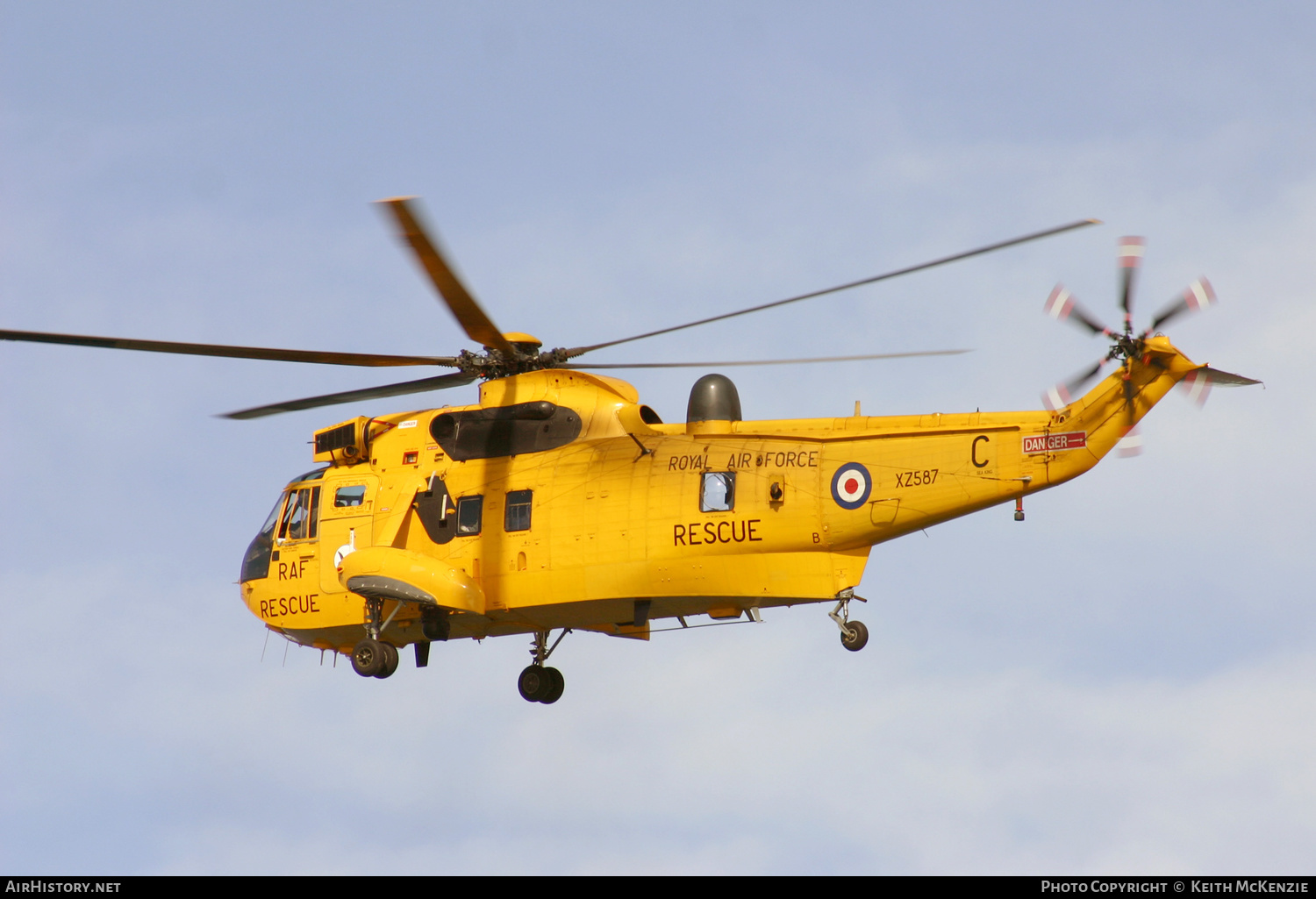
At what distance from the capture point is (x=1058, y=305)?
24.0 metres

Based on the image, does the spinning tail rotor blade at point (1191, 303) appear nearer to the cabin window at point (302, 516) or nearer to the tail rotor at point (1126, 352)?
the tail rotor at point (1126, 352)

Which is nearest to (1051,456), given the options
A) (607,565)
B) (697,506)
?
(697,506)

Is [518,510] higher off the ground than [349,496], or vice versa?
[349,496]

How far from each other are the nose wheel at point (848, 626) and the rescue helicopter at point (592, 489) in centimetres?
3

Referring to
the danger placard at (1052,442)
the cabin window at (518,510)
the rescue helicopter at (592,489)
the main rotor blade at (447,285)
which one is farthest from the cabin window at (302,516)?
the danger placard at (1052,442)

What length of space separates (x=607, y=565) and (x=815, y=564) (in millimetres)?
3397

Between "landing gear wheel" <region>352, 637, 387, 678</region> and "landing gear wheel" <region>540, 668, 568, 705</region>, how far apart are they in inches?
139

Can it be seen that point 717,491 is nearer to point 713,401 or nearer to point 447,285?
point 713,401

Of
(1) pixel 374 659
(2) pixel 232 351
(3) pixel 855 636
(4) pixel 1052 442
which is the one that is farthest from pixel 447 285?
(4) pixel 1052 442

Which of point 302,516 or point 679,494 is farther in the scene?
point 302,516

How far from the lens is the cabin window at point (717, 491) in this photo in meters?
25.8

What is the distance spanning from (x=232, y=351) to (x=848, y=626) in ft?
33.3

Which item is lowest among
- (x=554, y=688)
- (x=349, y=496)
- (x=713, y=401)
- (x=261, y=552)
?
(x=554, y=688)

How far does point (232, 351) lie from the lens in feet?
84.3
